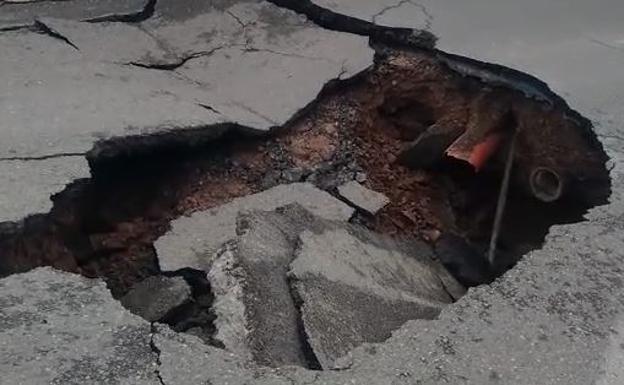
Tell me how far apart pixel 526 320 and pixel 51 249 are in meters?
1.66

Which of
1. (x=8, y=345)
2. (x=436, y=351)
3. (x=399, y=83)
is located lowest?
(x=8, y=345)

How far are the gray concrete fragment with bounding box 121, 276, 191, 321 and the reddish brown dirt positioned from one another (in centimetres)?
16

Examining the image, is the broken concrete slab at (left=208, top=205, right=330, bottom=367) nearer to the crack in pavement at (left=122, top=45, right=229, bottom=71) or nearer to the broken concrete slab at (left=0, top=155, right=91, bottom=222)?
the broken concrete slab at (left=0, top=155, right=91, bottom=222)

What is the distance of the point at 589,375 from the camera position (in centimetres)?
243

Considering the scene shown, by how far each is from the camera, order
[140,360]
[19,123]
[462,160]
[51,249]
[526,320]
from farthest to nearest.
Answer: [462,160]
[19,123]
[51,249]
[526,320]
[140,360]

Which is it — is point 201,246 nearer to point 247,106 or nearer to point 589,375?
point 247,106

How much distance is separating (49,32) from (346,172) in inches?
64.9

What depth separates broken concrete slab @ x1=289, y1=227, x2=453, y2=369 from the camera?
2.64 meters

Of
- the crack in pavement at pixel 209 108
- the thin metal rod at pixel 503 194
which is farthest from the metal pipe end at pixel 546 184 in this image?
the crack in pavement at pixel 209 108

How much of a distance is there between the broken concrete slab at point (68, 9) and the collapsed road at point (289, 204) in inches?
0.8

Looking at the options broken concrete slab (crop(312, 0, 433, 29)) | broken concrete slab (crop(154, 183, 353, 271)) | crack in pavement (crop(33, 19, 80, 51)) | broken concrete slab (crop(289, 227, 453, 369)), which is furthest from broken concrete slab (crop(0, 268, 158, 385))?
broken concrete slab (crop(312, 0, 433, 29))

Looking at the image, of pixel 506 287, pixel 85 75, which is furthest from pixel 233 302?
pixel 85 75

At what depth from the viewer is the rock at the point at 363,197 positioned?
353 centimetres

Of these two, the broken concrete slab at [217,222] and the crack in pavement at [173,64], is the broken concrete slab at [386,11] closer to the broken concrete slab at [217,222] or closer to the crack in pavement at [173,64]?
the crack in pavement at [173,64]
